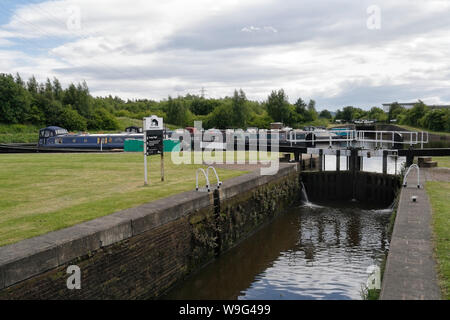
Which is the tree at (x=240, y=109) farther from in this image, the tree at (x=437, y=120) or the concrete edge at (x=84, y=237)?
the concrete edge at (x=84, y=237)

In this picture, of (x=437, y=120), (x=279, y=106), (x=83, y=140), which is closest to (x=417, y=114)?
(x=437, y=120)

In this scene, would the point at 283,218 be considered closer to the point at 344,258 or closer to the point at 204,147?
the point at 344,258

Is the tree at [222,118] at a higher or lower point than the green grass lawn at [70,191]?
higher

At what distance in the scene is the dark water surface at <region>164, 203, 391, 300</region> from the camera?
9.10m

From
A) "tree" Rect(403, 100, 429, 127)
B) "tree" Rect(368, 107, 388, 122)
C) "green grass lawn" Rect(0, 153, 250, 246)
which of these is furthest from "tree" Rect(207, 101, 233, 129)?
"tree" Rect(368, 107, 388, 122)

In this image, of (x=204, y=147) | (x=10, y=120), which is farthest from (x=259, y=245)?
A: (x=10, y=120)

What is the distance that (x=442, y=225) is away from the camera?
27.6ft

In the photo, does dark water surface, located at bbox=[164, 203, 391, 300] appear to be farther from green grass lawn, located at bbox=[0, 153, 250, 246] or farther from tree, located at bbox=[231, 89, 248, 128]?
tree, located at bbox=[231, 89, 248, 128]

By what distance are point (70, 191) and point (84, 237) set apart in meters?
4.95

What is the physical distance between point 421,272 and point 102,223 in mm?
5240

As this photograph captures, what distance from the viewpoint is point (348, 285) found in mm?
9297

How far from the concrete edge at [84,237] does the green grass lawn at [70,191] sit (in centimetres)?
50

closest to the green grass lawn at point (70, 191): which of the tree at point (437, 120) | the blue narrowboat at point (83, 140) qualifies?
the blue narrowboat at point (83, 140)

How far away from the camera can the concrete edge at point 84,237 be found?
5.44 m
